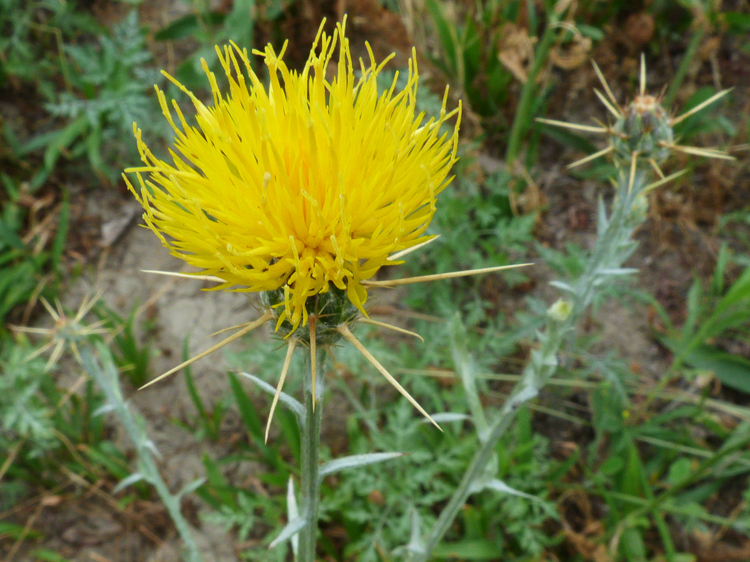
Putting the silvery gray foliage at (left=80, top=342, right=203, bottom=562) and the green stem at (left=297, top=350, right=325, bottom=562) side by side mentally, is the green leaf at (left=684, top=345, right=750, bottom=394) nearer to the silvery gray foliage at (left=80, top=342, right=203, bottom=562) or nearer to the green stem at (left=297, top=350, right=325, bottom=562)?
the green stem at (left=297, top=350, right=325, bottom=562)

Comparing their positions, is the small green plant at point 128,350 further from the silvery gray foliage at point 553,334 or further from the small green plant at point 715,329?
the small green plant at point 715,329

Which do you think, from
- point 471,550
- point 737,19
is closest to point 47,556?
point 471,550

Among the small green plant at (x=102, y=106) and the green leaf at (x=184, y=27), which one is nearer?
the small green plant at (x=102, y=106)

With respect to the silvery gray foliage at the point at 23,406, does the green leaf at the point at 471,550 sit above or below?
below

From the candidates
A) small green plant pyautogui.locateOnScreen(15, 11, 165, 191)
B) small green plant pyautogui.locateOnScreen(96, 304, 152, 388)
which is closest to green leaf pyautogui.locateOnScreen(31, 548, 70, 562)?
small green plant pyautogui.locateOnScreen(96, 304, 152, 388)

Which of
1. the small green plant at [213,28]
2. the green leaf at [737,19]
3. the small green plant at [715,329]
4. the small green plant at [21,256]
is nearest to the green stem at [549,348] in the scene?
the small green plant at [715,329]

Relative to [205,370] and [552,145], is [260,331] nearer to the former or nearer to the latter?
[205,370]

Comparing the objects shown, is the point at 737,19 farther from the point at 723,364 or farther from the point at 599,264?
the point at 599,264


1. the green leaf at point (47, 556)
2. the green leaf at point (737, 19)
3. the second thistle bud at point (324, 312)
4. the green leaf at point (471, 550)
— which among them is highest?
the green leaf at point (737, 19)
